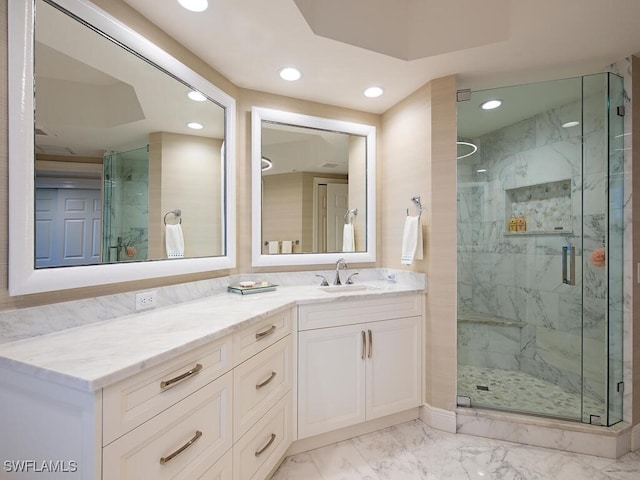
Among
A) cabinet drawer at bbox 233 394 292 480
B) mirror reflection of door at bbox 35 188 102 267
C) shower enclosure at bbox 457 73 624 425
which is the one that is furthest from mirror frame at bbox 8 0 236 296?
shower enclosure at bbox 457 73 624 425

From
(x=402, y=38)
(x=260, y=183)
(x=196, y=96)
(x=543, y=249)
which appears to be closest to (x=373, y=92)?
(x=402, y=38)

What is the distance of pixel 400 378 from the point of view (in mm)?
2072

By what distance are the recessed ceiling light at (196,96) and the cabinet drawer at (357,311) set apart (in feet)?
4.56

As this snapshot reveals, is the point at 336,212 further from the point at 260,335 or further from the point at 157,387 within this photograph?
the point at 157,387

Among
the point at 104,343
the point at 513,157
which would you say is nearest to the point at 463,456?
the point at 104,343

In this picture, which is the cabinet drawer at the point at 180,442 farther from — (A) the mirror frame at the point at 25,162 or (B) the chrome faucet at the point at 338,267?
(B) the chrome faucet at the point at 338,267

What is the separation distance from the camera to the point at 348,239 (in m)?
2.54

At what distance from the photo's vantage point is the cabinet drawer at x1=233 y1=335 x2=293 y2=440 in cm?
131

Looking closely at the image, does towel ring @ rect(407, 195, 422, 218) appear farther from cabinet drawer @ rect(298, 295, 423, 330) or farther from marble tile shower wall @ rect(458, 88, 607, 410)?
cabinet drawer @ rect(298, 295, 423, 330)

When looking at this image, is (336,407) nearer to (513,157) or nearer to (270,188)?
(270,188)

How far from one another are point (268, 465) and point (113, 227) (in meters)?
1.35

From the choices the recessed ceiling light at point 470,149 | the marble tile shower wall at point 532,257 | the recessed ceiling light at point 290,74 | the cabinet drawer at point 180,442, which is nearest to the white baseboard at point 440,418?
the marble tile shower wall at point 532,257

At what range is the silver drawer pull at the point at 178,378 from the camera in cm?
95

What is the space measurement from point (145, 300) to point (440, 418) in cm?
197
